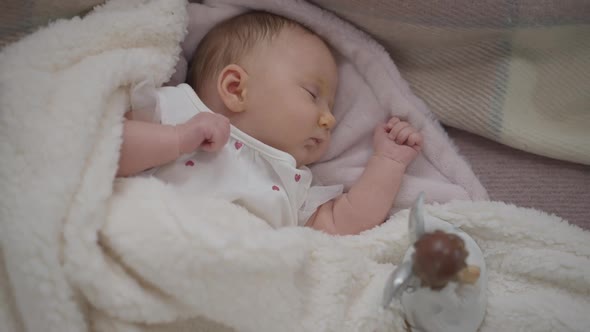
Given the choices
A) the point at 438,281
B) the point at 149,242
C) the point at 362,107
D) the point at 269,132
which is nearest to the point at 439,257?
the point at 438,281

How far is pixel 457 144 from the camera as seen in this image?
121 centimetres

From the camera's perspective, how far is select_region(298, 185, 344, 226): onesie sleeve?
113 cm

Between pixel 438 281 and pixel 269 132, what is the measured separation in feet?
1.74

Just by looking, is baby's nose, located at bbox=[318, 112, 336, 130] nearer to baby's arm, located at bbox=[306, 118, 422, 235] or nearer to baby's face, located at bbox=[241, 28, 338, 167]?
baby's face, located at bbox=[241, 28, 338, 167]

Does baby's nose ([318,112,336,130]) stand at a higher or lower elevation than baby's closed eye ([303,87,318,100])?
lower

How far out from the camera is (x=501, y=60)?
3.74 feet

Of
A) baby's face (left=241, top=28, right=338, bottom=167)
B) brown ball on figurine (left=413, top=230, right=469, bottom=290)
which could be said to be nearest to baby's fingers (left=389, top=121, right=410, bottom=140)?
baby's face (left=241, top=28, right=338, bottom=167)

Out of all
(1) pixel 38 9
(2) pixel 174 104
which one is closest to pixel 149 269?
(2) pixel 174 104

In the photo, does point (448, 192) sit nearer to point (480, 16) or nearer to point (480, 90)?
point (480, 90)

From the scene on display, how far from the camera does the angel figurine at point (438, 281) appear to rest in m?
0.63

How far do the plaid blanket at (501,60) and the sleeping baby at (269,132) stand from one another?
5.4 inches

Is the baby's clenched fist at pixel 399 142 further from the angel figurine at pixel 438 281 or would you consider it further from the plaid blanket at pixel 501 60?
the angel figurine at pixel 438 281

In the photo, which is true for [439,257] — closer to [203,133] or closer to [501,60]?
[203,133]

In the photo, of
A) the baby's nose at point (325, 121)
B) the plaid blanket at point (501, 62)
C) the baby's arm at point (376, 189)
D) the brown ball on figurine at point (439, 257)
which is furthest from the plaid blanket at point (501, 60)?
the brown ball on figurine at point (439, 257)
